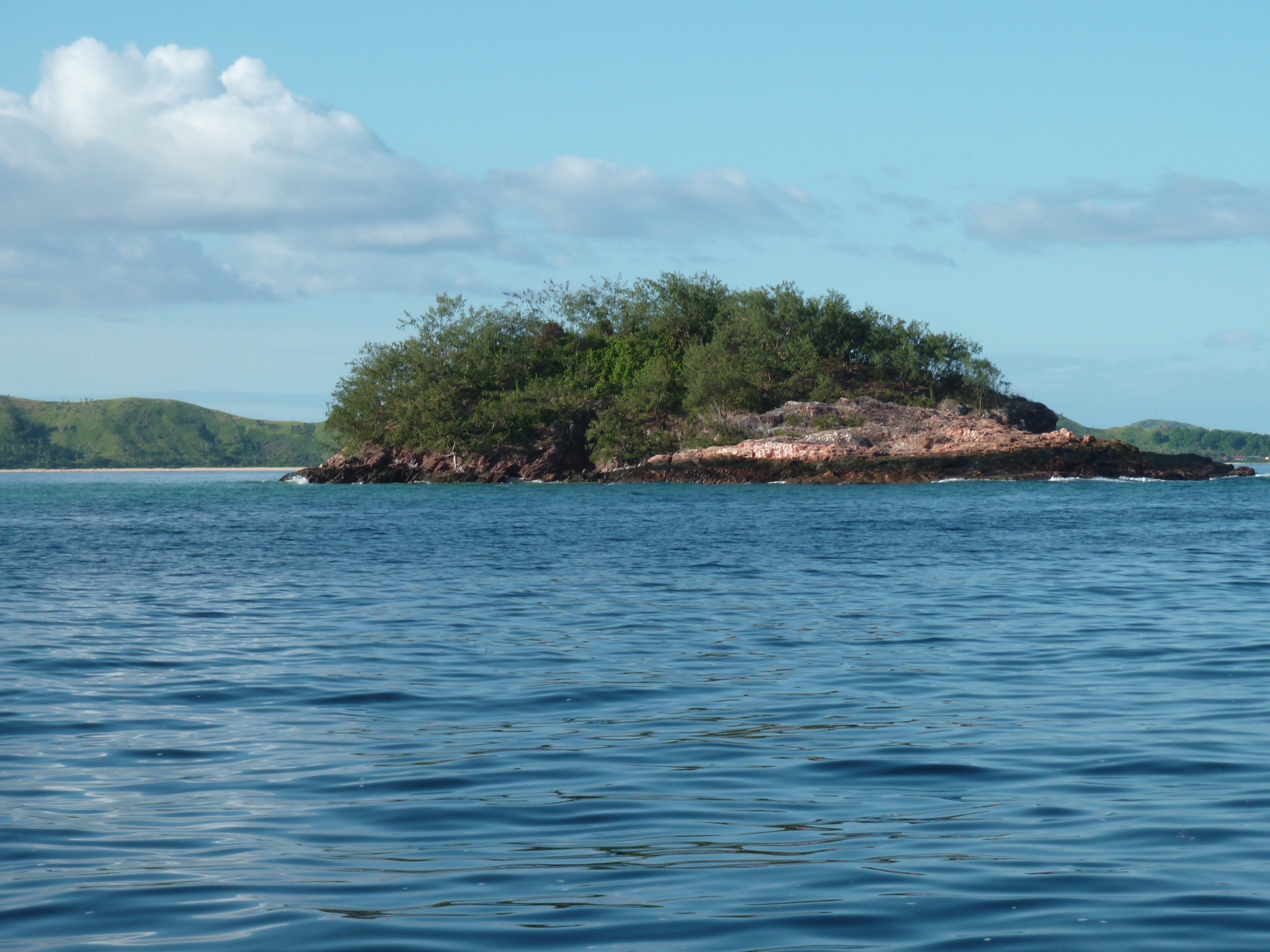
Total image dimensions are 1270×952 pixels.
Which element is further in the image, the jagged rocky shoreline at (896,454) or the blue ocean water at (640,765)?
the jagged rocky shoreline at (896,454)

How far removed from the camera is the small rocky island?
104m

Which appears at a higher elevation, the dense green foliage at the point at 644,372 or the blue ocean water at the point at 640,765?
→ the dense green foliage at the point at 644,372

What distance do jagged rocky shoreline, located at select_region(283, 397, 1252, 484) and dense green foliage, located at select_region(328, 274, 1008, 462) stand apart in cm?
340

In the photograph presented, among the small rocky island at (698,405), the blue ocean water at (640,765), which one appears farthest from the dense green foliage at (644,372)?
the blue ocean water at (640,765)

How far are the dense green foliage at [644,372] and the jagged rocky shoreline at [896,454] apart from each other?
3.40 meters

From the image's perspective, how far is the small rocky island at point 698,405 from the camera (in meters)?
104

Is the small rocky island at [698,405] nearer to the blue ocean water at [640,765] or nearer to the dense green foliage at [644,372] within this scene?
the dense green foliage at [644,372]

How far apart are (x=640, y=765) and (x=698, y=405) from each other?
107472mm

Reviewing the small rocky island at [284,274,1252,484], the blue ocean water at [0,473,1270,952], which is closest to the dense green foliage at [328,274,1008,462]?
the small rocky island at [284,274,1252,484]

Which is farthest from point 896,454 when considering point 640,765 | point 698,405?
point 640,765

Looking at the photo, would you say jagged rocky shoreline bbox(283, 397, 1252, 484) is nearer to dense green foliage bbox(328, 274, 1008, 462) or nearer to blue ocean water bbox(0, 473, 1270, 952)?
dense green foliage bbox(328, 274, 1008, 462)

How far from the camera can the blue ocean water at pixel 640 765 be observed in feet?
21.7

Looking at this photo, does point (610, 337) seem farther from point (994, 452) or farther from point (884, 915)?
point (884, 915)

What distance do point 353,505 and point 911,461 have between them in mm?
48031
